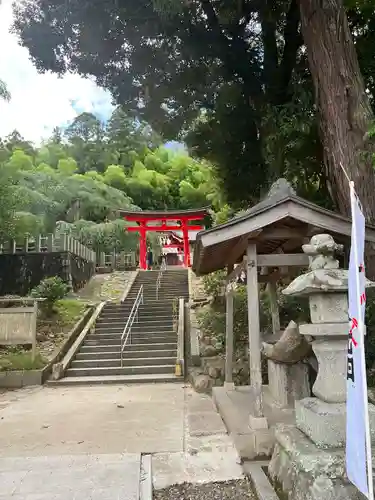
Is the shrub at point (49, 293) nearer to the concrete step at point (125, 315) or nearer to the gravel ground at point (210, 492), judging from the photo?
the concrete step at point (125, 315)

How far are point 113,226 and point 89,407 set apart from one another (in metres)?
18.0

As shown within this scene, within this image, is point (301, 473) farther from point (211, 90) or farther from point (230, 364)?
point (211, 90)

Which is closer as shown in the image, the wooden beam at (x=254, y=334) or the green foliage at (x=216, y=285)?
the wooden beam at (x=254, y=334)

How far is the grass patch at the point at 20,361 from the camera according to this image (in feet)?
27.1

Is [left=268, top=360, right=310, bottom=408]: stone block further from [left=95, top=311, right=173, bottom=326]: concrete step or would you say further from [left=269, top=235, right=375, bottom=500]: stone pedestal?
[left=95, top=311, right=173, bottom=326]: concrete step

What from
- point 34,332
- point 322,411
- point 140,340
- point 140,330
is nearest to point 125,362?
point 140,340

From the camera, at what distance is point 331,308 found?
126 inches

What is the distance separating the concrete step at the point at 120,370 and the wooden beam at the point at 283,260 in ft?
16.6

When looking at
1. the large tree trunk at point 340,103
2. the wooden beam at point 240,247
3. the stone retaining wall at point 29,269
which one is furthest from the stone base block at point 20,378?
the stone retaining wall at point 29,269

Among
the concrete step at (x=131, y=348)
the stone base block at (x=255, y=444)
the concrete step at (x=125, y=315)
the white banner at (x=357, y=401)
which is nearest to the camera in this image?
the white banner at (x=357, y=401)

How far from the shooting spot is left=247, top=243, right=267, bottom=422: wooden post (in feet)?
14.0

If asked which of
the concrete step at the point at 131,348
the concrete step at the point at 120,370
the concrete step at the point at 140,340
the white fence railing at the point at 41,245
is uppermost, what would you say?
the white fence railing at the point at 41,245

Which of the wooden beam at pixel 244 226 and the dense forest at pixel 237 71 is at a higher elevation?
the dense forest at pixel 237 71

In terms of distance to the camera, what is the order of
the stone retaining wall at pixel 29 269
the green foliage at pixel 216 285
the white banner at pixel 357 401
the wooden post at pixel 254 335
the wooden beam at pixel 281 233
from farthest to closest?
the stone retaining wall at pixel 29 269, the green foliage at pixel 216 285, the wooden beam at pixel 281 233, the wooden post at pixel 254 335, the white banner at pixel 357 401
